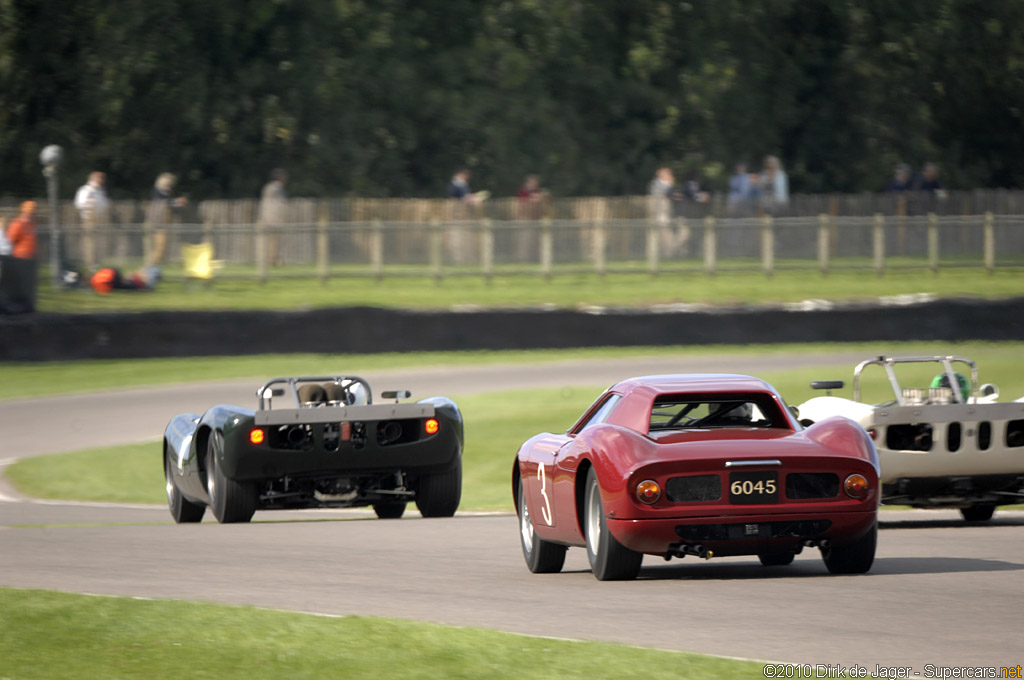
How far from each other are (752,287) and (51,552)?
24913 millimetres

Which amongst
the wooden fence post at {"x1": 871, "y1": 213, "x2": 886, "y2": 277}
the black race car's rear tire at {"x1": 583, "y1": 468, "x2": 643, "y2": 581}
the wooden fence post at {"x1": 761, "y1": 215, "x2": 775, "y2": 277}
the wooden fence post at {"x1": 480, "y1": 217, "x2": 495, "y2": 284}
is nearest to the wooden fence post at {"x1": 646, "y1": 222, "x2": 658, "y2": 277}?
the wooden fence post at {"x1": 761, "y1": 215, "x2": 775, "y2": 277}

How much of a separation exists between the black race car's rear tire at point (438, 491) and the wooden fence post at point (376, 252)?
70.5ft

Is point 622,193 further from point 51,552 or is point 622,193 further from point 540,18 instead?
point 51,552

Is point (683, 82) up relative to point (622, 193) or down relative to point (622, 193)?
up

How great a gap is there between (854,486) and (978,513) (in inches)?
201

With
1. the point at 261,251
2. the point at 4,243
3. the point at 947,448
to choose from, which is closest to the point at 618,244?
the point at 261,251

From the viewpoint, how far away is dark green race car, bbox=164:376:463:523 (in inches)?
541

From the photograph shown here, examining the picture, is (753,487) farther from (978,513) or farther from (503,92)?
(503,92)

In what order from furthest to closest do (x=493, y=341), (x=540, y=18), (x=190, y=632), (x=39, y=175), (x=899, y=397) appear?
(x=540, y=18) < (x=39, y=175) < (x=493, y=341) < (x=899, y=397) < (x=190, y=632)

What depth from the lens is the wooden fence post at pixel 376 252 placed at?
1419 inches

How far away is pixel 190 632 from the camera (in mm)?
7961

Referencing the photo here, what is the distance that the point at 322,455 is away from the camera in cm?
1384

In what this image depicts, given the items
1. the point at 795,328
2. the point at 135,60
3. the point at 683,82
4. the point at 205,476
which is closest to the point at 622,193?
the point at 683,82

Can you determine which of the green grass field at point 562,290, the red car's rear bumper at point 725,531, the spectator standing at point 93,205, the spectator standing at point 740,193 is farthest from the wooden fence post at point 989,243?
the red car's rear bumper at point 725,531
